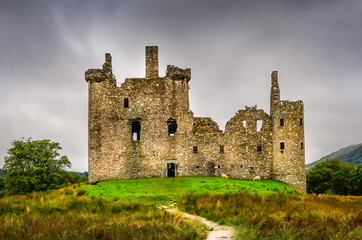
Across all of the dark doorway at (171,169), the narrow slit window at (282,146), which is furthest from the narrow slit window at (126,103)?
the narrow slit window at (282,146)

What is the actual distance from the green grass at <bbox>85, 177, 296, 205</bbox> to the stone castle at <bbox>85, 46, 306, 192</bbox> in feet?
6.31

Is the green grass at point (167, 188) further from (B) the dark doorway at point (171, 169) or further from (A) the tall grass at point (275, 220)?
(A) the tall grass at point (275, 220)

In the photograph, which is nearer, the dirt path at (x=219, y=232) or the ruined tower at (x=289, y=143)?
the dirt path at (x=219, y=232)

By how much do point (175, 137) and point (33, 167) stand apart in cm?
1511

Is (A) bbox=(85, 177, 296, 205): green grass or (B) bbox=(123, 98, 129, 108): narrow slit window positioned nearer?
(A) bbox=(85, 177, 296, 205): green grass

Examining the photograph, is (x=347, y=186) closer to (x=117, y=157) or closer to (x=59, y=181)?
(x=117, y=157)

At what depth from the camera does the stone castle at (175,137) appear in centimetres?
3569

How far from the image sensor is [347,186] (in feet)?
181

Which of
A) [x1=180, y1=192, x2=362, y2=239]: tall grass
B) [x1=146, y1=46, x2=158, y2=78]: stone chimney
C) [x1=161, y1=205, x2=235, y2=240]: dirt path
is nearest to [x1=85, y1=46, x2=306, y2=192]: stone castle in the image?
[x1=146, y1=46, x2=158, y2=78]: stone chimney

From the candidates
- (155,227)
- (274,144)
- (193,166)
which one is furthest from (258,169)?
(155,227)

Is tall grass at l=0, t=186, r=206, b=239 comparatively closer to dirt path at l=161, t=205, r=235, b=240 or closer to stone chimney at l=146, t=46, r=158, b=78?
dirt path at l=161, t=205, r=235, b=240

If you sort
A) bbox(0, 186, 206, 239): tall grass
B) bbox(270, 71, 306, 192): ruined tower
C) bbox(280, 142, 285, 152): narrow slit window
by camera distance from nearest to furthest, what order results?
bbox(0, 186, 206, 239): tall grass → bbox(270, 71, 306, 192): ruined tower → bbox(280, 142, 285, 152): narrow slit window

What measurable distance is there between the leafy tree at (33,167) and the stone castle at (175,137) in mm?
6667

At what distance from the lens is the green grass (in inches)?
966
